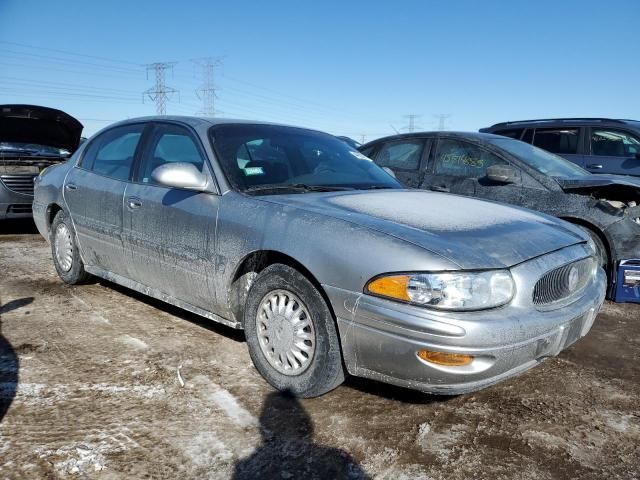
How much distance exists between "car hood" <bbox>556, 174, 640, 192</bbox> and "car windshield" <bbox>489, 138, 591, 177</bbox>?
194 mm

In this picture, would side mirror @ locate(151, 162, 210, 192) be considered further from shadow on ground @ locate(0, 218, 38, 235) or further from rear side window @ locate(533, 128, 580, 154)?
rear side window @ locate(533, 128, 580, 154)

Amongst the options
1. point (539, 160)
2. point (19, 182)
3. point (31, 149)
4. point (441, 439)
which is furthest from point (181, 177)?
point (31, 149)

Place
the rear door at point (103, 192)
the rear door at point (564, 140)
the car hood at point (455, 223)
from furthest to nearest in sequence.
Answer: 1. the rear door at point (564, 140)
2. the rear door at point (103, 192)
3. the car hood at point (455, 223)

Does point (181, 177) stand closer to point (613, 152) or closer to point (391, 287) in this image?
point (391, 287)

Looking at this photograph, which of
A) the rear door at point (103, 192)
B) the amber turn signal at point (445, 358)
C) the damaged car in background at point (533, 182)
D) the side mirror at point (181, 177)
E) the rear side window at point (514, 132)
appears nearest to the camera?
the amber turn signal at point (445, 358)

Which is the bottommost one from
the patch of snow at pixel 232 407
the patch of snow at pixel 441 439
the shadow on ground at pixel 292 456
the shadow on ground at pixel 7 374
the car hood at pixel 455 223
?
the shadow on ground at pixel 7 374

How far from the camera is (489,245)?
2.46 m

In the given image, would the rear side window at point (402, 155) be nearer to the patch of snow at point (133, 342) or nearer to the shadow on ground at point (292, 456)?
the patch of snow at point (133, 342)

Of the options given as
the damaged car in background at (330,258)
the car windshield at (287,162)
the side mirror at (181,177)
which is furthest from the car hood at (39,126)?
the side mirror at (181,177)

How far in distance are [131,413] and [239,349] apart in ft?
3.09

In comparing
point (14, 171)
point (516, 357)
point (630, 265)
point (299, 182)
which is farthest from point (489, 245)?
point (14, 171)

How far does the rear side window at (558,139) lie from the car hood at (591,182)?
2.53m

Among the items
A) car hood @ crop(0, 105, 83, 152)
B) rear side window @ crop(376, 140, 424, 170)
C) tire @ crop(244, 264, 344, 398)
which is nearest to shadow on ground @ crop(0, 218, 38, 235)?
car hood @ crop(0, 105, 83, 152)

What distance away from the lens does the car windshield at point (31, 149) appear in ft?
24.0
